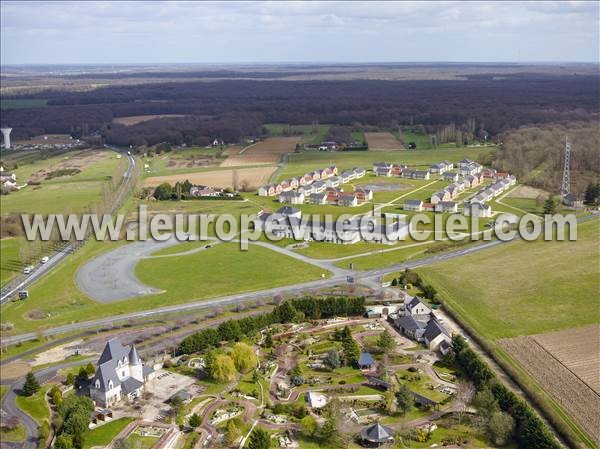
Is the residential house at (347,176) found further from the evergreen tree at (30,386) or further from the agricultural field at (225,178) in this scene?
the evergreen tree at (30,386)

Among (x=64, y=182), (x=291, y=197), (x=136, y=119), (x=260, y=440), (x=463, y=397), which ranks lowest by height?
(x=463, y=397)

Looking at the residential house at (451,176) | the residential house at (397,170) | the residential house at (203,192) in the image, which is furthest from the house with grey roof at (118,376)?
the residential house at (397,170)

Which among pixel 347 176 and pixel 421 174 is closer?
pixel 421 174

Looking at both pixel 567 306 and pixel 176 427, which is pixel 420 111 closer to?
pixel 567 306

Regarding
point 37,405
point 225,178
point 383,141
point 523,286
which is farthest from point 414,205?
point 383,141

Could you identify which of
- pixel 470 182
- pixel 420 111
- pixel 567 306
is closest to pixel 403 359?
pixel 567 306

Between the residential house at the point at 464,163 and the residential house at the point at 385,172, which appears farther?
the residential house at the point at 464,163

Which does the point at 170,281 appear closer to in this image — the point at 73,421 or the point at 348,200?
the point at 73,421
